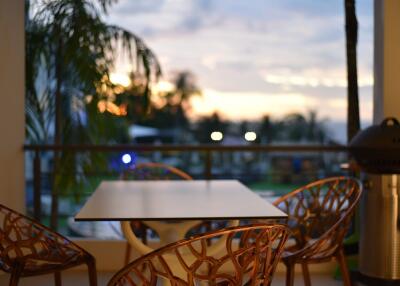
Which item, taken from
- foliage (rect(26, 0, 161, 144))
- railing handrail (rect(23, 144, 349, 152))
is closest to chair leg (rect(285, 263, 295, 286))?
railing handrail (rect(23, 144, 349, 152))

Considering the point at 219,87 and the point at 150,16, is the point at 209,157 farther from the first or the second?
the point at 219,87

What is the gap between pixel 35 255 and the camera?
9.62ft

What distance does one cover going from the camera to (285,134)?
55.6 feet

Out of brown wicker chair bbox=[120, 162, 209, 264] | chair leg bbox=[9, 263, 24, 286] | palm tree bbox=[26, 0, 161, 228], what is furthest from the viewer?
palm tree bbox=[26, 0, 161, 228]

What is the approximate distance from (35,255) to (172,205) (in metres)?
0.69

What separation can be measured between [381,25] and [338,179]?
4.18 ft

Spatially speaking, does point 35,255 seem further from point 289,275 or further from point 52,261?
point 289,275

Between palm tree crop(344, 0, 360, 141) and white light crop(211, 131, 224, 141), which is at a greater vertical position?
palm tree crop(344, 0, 360, 141)

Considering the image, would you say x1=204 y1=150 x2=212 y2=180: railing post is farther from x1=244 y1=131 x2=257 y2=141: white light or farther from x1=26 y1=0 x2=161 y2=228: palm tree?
x1=26 y1=0 x2=161 y2=228: palm tree

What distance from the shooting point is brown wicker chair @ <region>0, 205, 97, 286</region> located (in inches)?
111

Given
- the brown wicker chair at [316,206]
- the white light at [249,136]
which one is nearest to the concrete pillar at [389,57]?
the brown wicker chair at [316,206]

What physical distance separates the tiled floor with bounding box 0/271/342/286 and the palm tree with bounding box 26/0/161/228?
55.8 inches

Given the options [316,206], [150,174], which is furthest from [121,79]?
[316,206]

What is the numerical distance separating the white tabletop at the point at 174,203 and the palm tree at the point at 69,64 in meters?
2.33
